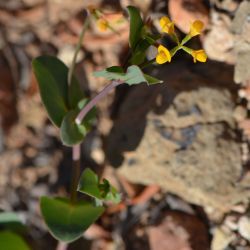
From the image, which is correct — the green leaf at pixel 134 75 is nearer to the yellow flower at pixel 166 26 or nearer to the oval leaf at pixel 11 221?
the yellow flower at pixel 166 26

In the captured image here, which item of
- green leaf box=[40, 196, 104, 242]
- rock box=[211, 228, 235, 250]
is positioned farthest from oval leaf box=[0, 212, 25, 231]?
rock box=[211, 228, 235, 250]

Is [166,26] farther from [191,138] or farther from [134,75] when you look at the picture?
[191,138]

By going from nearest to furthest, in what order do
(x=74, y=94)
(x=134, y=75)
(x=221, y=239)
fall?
1. (x=134, y=75)
2. (x=221, y=239)
3. (x=74, y=94)

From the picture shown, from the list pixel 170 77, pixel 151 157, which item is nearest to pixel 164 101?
pixel 170 77

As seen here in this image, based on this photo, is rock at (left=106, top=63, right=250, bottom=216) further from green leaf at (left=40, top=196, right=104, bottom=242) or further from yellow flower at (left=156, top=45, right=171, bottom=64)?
yellow flower at (left=156, top=45, right=171, bottom=64)

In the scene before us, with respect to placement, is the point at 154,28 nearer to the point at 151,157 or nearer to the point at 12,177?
the point at 151,157

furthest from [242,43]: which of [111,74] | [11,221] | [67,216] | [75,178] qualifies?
[11,221]
